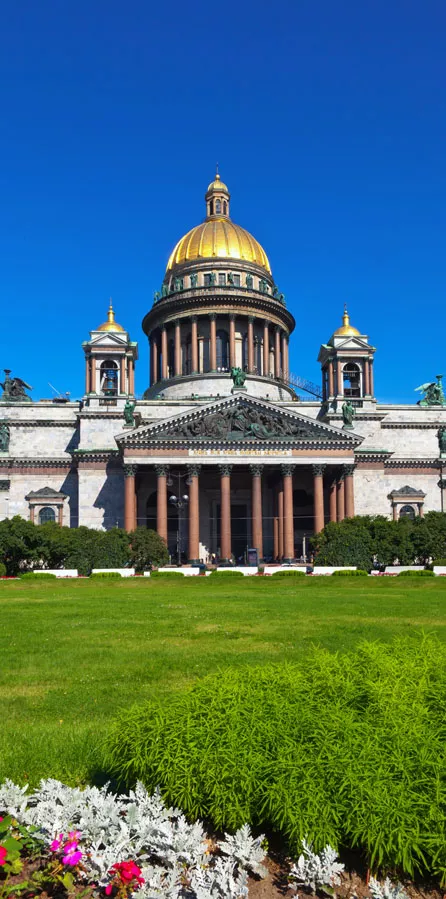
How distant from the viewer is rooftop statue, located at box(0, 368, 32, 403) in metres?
74.0

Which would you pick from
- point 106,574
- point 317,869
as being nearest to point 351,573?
point 106,574

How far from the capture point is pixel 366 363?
74.7m

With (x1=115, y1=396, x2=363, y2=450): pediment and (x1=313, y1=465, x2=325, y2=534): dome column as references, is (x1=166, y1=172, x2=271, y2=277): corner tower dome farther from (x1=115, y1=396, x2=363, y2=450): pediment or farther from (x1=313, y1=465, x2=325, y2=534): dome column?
(x1=313, y1=465, x2=325, y2=534): dome column

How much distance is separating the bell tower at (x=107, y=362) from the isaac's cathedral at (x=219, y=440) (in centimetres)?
13

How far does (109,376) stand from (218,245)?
25.3 meters

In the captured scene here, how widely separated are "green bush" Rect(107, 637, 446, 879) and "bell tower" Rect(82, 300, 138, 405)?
64.5 meters

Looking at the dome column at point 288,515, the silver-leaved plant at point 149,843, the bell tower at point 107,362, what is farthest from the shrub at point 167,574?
the silver-leaved plant at point 149,843

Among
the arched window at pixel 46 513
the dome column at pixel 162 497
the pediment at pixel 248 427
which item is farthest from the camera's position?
the arched window at pixel 46 513

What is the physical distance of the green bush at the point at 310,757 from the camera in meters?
5.51

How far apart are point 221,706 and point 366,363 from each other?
70.2 m

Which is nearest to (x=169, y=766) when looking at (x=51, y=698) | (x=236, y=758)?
(x=236, y=758)

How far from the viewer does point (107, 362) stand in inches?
2852

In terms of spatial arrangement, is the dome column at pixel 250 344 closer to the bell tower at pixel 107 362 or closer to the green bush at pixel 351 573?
the bell tower at pixel 107 362

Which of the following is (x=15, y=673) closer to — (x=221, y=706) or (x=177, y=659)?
(x=177, y=659)
